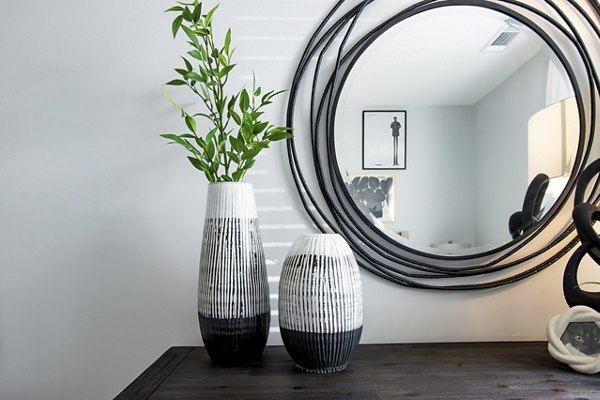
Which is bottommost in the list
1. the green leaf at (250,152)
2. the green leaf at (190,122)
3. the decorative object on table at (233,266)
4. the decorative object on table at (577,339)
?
the decorative object on table at (577,339)

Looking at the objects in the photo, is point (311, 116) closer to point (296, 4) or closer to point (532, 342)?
point (296, 4)

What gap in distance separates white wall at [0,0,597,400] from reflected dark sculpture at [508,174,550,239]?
0.42 ft

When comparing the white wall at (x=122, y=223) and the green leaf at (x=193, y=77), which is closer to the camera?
the green leaf at (x=193, y=77)

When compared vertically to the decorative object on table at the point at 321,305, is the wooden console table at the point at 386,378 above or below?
below

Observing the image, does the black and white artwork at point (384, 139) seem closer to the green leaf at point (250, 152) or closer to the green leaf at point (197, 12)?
the green leaf at point (250, 152)

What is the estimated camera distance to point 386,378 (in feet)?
3.07

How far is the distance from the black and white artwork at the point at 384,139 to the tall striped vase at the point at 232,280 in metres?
0.32

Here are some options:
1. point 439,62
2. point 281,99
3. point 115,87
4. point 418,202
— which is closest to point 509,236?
point 418,202

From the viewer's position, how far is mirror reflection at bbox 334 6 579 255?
1.21m

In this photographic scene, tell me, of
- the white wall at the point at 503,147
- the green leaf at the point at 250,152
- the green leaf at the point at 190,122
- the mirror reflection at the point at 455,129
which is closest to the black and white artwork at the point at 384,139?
the mirror reflection at the point at 455,129

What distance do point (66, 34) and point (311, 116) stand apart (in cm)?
61

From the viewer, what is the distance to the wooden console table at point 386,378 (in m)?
0.85

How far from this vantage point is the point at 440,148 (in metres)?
1.22

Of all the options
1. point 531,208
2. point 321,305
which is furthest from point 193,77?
point 531,208
